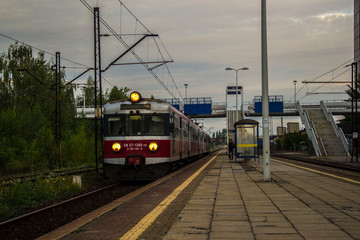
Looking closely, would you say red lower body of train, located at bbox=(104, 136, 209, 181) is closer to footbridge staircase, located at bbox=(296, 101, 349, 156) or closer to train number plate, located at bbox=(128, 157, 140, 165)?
train number plate, located at bbox=(128, 157, 140, 165)

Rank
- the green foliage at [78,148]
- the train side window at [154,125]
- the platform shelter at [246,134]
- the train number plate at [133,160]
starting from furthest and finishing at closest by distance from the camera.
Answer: the green foliage at [78,148] < the platform shelter at [246,134] < the train side window at [154,125] < the train number plate at [133,160]

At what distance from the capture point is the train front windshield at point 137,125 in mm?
15164

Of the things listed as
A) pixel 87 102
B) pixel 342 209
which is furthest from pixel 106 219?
pixel 87 102

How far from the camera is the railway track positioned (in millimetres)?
7699

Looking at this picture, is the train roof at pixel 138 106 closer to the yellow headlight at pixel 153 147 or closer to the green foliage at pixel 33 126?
the yellow headlight at pixel 153 147

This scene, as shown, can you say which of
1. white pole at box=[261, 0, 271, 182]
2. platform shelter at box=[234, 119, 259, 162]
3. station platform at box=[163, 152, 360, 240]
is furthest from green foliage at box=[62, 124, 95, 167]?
station platform at box=[163, 152, 360, 240]

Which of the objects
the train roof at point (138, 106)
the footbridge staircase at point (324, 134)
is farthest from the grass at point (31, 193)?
the footbridge staircase at point (324, 134)

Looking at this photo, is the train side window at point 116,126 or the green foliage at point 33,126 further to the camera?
the green foliage at point 33,126

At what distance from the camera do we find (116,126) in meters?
15.3

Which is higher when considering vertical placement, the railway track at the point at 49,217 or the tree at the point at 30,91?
the tree at the point at 30,91

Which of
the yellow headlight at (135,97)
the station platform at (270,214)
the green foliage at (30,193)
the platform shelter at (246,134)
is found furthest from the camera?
the platform shelter at (246,134)

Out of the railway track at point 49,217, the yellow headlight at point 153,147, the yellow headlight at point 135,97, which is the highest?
the yellow headlight at point 135,97

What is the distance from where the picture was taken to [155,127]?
1534 cm

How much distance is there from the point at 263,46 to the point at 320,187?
4.92m
